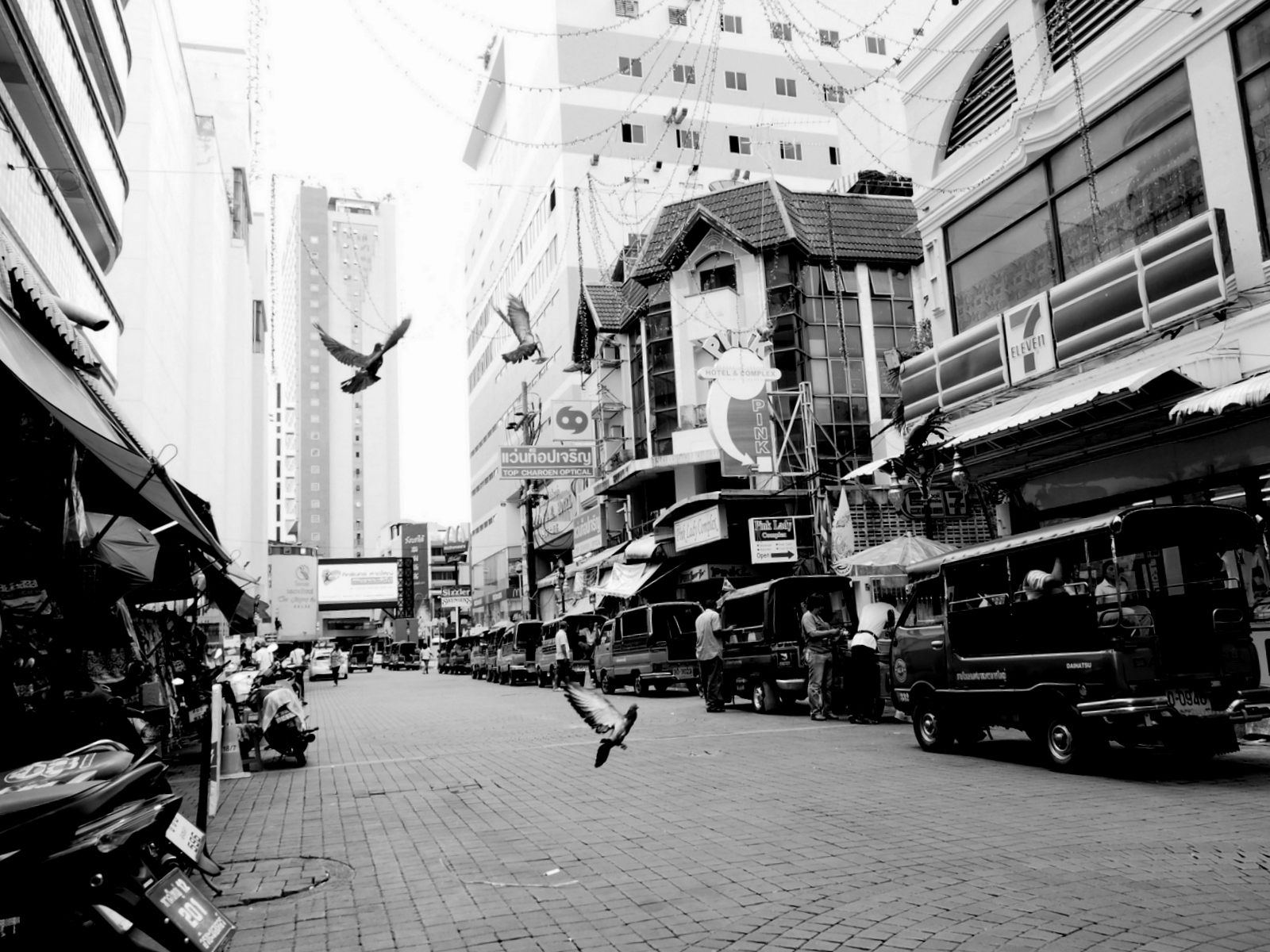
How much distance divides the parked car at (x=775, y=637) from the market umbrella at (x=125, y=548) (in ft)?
34.3

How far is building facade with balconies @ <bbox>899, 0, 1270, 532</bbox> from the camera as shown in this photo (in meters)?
12.1

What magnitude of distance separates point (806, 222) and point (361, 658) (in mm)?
47664

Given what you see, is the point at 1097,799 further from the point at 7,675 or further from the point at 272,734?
the point at 272,734

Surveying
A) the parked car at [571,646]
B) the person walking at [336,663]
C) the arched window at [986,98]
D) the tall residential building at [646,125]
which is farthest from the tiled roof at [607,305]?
the arched window at [986,98]

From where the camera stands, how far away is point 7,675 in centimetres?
681

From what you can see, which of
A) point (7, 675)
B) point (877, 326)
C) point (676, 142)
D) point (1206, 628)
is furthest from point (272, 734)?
point (676, 142)

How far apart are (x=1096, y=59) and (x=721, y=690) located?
1202 centimetres

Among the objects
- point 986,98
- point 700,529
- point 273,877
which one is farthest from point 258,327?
point 273,877

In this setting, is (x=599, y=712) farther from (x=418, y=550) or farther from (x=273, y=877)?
(x=418, y=550)

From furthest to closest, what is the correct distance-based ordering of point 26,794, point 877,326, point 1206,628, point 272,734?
1. point 877,326
2. point 272,734
3. point 1206,628
4. point 26,794

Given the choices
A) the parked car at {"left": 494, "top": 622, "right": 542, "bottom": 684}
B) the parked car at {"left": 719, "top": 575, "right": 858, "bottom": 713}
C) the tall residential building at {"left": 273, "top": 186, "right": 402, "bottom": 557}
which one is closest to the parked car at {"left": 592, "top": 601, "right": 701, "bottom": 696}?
the parked car at {"left": 719, "top": 575, "right": 858, "bottom": 713}

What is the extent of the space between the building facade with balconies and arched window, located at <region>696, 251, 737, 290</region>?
13.9 metres

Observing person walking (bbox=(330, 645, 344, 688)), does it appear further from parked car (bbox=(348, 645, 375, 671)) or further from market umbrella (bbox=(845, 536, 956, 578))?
market umbrella (bbox=(845, 536, 956, 578))

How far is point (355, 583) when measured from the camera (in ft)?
268
